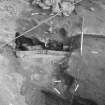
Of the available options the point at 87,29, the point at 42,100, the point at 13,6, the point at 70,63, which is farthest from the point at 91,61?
the point at 13,6

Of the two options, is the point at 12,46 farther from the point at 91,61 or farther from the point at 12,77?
the point at 91,61

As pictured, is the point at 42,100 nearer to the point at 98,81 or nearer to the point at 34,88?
the point at 34,88

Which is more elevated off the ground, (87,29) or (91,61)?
(87,29)

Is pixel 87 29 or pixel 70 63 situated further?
pixel 87 29

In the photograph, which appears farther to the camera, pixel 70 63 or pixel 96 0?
pixel 96 0

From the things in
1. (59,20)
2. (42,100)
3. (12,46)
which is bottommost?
(42,100)

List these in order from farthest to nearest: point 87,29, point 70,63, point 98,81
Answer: point 87,29
point 70,63
point 98,81

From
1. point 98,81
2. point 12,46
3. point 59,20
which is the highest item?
point 59,20

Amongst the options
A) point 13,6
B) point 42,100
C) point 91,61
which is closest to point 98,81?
point 91,61

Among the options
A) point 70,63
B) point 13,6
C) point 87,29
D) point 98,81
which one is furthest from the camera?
point 13,6
